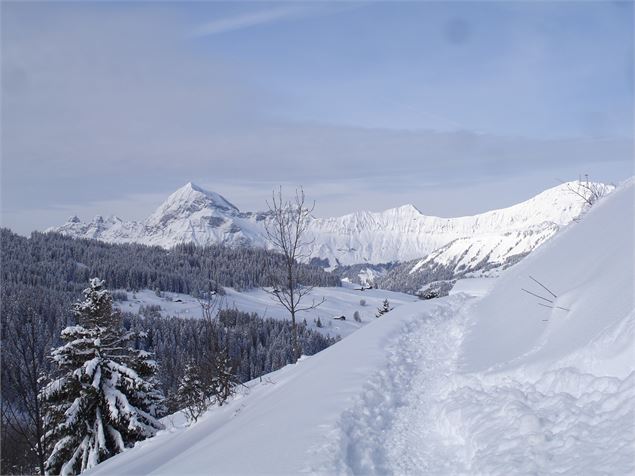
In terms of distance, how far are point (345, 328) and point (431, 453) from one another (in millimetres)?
142460

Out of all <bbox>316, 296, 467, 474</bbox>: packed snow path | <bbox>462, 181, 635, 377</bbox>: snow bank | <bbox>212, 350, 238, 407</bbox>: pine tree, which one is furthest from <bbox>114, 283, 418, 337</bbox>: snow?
<bbox>316, 296, 467, 474</bbox>: packed snow path

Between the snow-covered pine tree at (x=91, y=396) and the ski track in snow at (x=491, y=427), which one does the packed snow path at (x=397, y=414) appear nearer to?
the ski track in snow at (x=491, y=427)

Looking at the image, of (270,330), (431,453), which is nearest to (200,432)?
(431,453)

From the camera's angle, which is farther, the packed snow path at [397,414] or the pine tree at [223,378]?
the pine tree at [223,378]

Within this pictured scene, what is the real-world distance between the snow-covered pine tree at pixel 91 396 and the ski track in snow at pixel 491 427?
40.0ft

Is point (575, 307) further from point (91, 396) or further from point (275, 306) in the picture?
point (275, 306)

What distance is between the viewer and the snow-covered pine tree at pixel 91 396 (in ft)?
52.2

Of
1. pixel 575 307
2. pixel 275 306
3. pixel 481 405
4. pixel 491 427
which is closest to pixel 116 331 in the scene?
pixel 481 405

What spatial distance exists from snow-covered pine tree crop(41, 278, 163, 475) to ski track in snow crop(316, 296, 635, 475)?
1221cm

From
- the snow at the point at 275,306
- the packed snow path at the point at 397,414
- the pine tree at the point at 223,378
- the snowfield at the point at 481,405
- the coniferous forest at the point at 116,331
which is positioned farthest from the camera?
the snow at the point at 275,306

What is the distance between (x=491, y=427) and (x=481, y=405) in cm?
85

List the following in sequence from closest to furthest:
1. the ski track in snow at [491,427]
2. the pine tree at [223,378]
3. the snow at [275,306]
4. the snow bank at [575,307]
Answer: the ski track in snow at [491,427] → the snow bank at [575,307] → the pine tree at [223,378] → the snow at [275,306]

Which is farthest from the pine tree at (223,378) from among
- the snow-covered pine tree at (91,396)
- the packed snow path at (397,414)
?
the packed snow path at (397,414)

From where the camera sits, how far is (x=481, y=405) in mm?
6398
